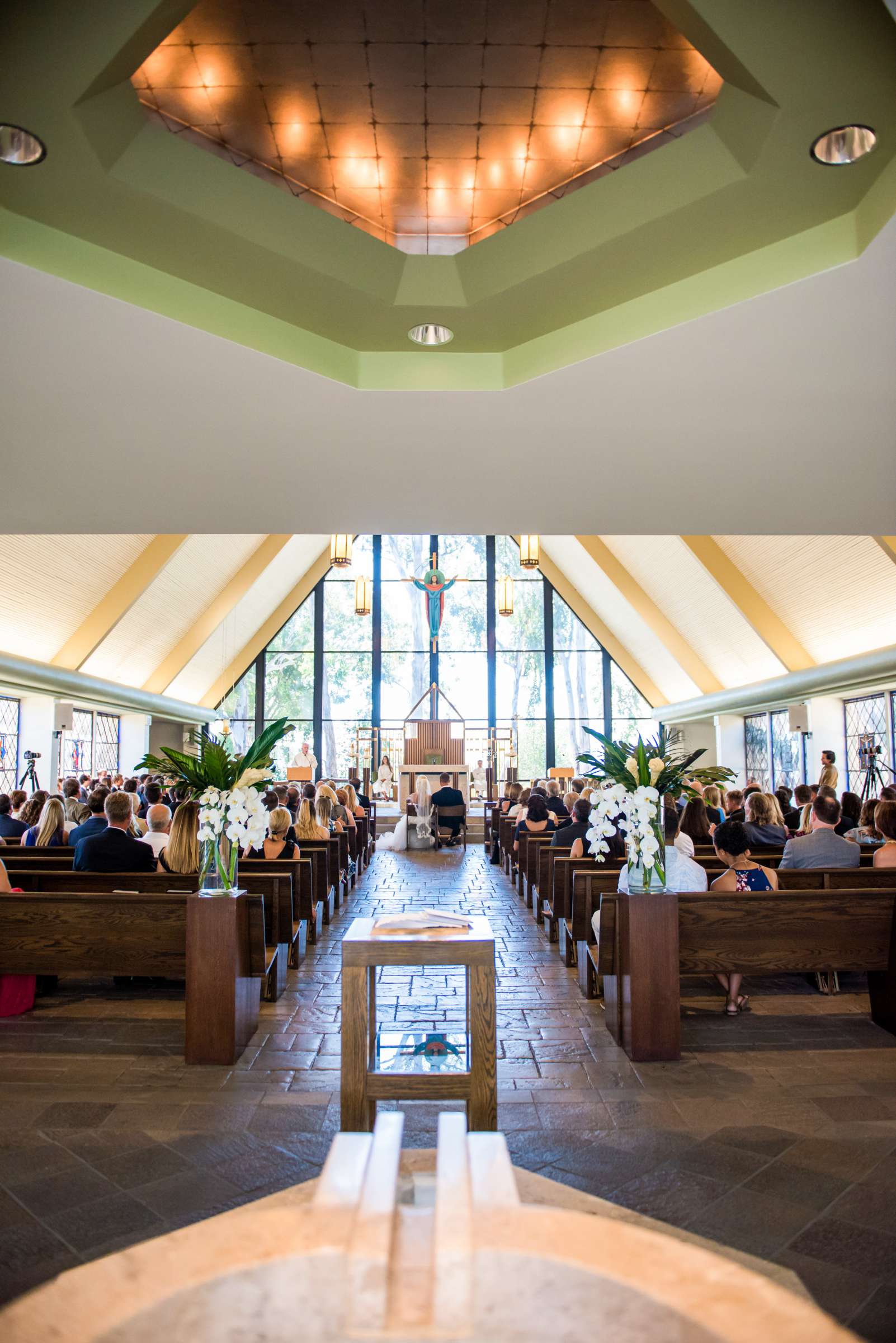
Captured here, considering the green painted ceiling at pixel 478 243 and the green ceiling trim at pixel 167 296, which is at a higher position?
the green painted ceiling at pixel 478 243

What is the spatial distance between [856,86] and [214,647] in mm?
17271

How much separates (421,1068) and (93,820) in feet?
12.6

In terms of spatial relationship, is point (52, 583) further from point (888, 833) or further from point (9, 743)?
point (888, 833)

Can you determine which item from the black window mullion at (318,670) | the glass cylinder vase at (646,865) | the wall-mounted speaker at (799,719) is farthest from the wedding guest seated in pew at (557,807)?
the black window mullion at (318,670)

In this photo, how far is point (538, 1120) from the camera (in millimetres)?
3352

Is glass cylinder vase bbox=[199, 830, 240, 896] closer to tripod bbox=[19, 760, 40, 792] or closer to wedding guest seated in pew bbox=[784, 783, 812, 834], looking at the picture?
wedding guest seated in pew bbox=[784, 783, 812, 834]

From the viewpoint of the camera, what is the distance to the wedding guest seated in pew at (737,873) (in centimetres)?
485

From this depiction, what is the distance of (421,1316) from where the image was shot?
0.85m

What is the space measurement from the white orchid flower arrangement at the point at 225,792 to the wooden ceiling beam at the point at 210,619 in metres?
12.6

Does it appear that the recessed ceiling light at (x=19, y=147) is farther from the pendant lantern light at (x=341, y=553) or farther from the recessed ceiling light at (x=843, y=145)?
the pendant lantern light at (x=341, y=553)

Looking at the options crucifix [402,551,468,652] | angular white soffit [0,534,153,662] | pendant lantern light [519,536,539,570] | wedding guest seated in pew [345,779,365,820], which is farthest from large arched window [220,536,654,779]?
angular white soffit [0,534,153,662]

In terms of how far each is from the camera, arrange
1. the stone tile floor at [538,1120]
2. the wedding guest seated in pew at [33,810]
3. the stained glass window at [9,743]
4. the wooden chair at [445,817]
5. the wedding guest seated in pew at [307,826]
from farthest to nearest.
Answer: the wooden chair at [445,817] < the stained glass window at [9,743] < the wedding guest seated in pew at [307,826] < the wedding guest seated in pew at [33,810] < the stone tile floor at [538,1120]

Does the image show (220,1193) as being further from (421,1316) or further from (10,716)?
(10,716)

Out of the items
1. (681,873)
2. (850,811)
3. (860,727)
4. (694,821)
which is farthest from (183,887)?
(860,727)
